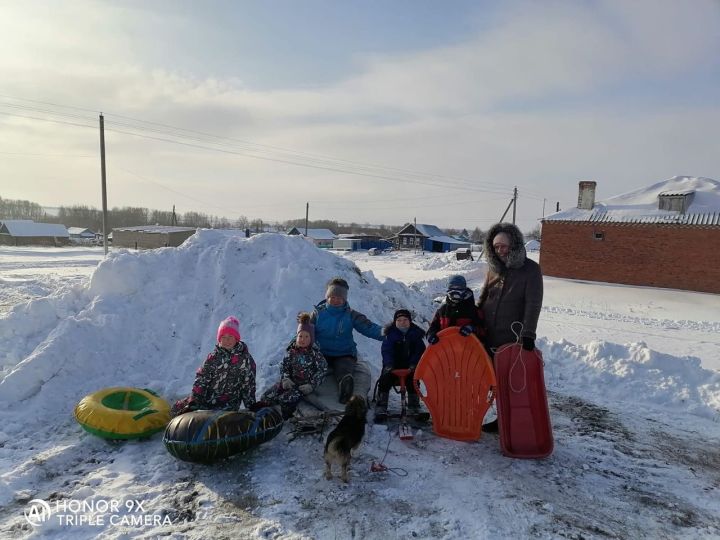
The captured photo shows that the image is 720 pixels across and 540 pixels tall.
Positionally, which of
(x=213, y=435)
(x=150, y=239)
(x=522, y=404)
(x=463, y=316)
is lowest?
(x=213, y=435)

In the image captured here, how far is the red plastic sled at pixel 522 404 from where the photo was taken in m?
4.30

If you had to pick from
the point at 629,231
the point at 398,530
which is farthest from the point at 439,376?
the point at 629,231

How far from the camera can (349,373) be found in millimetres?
5133

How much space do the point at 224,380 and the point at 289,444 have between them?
0.92 m

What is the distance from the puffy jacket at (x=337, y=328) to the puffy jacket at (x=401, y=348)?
7.7 inches

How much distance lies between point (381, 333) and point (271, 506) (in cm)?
237

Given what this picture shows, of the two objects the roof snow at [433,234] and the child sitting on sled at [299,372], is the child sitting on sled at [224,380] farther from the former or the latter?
the roof snow at [433,234]

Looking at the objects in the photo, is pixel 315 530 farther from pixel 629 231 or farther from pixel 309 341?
pixel 629 231

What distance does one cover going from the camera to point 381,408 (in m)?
5.00

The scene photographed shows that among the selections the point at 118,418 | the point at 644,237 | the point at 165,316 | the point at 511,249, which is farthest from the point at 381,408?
the point at 644,237

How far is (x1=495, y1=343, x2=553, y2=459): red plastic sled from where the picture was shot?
14.1 feet

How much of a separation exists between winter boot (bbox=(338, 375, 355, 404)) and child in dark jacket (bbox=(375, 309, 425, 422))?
1.18 ft

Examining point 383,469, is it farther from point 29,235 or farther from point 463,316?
point 29,235

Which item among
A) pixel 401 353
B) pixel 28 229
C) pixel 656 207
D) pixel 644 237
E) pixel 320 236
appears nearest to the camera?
pixel 401 353
